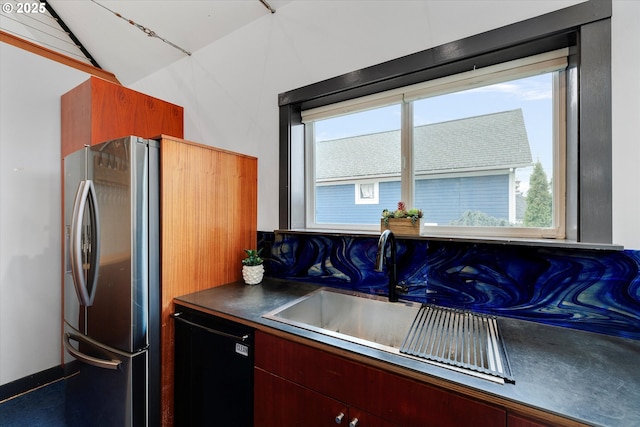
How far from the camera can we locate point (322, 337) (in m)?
1.06

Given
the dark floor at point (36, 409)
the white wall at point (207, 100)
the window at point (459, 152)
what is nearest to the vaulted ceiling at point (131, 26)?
the white wall at point (207, 100)

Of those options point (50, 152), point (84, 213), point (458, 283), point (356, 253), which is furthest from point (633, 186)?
point (50, 152)

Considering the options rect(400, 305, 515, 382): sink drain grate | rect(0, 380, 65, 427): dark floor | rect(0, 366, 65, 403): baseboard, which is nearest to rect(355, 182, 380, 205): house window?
rect(400, 305, 515, 382): sink drain grate

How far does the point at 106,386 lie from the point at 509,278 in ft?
6.75

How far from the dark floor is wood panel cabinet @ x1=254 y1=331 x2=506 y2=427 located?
65.3 inches

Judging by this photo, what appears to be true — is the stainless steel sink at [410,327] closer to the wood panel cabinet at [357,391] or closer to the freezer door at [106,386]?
the wood panel cabinet at [357,391]

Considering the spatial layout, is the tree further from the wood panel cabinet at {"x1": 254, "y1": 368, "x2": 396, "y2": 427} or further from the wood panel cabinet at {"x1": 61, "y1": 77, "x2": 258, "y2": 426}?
the wood panel cabinet at {"x1": 61, "y1": 77, "x2": 258, "y2": 426}

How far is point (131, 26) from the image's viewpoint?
90.9 inches

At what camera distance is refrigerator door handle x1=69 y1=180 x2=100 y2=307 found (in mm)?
1444

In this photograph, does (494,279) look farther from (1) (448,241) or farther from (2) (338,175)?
(2) (338,175)

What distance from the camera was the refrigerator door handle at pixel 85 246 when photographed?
144 cm

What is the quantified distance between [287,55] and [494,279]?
1.86 m

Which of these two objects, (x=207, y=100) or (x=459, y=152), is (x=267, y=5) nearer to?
(x=207, y=100)

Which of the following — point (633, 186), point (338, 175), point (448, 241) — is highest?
point (338, 175)
